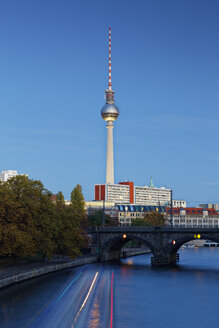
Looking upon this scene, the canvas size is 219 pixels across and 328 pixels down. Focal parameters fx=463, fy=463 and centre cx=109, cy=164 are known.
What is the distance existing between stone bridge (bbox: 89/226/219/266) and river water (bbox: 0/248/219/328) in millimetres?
12422

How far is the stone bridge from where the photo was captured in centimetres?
11369

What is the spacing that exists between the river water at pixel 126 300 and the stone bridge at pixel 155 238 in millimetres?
12422

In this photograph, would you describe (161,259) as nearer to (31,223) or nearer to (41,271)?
(41,271)

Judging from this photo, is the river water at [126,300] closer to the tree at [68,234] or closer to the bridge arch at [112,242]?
the tree at [68,234]

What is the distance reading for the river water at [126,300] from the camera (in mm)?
56531

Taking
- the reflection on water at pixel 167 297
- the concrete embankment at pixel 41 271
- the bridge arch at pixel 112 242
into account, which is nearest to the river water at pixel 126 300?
the reflection on water at pixel 167 297

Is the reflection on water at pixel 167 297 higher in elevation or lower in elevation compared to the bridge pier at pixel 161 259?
lower

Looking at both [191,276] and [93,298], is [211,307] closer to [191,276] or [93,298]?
[93,298]

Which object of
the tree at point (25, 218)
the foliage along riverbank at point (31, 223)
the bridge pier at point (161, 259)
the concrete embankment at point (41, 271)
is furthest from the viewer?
the bridge pier at point (161, 259)

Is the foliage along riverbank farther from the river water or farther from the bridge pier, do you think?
the bridge pier

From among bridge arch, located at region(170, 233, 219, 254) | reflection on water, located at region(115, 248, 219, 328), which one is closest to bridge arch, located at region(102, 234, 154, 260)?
bridge arch, located at region(170, 233, 219, 254)

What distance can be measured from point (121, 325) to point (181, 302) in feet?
57.5

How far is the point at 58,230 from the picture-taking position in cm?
10331

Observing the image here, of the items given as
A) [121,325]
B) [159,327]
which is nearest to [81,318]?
[121,325]
